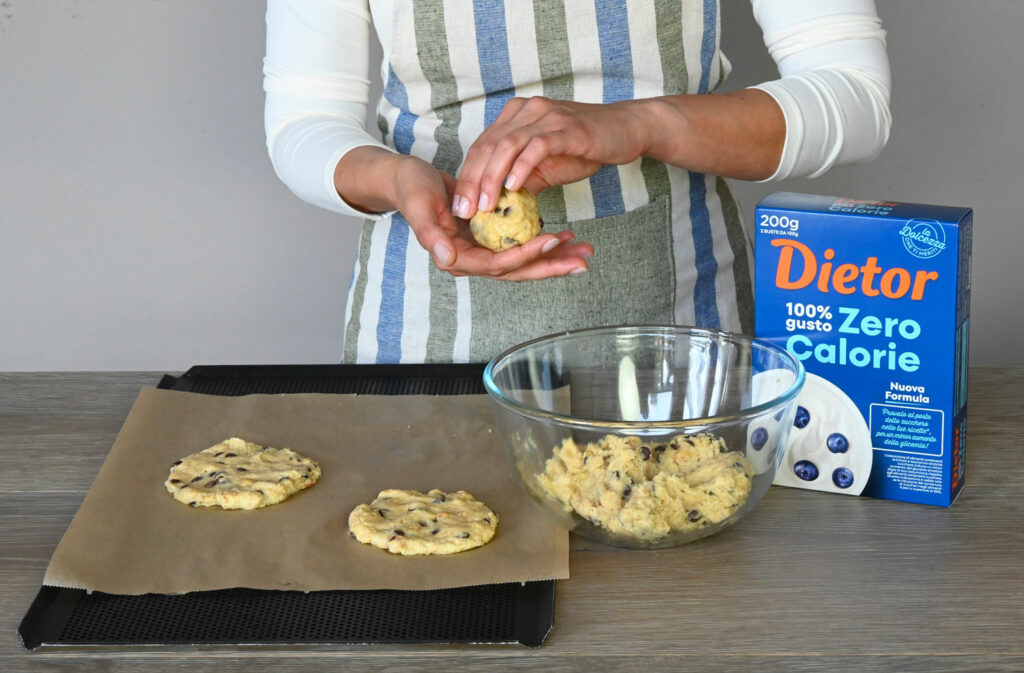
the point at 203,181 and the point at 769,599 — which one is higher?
the point at 203,181

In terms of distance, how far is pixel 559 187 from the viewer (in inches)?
52.7

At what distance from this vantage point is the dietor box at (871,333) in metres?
0.84

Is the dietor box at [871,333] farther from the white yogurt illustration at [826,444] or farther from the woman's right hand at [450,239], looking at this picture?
the woman's right hand at [450,239]

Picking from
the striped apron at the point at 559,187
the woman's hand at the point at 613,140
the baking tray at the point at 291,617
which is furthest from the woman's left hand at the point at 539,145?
the baking tray at the point at 291,617

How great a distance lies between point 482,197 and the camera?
1019 mm

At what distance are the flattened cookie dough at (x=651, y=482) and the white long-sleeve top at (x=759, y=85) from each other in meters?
0.48

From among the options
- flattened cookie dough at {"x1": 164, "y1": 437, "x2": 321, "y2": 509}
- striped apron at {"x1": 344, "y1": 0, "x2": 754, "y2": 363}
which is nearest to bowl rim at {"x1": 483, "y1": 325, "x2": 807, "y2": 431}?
flattened cookie dough at {"x1": 164, "y1": 437, "x2": 321, "y2": 509}

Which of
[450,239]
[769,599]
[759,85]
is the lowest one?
[769,599]

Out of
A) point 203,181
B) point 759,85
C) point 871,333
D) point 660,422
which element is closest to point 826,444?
point 871,333

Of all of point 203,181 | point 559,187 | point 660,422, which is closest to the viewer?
point 660,422

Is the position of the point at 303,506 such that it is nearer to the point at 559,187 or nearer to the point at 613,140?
the point at 613,140

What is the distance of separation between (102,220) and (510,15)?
47.7 inches

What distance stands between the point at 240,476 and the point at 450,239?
30cm

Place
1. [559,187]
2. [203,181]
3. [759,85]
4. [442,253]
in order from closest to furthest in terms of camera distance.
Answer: [442,253]
[759,85]
[559,187]
[203,181]
